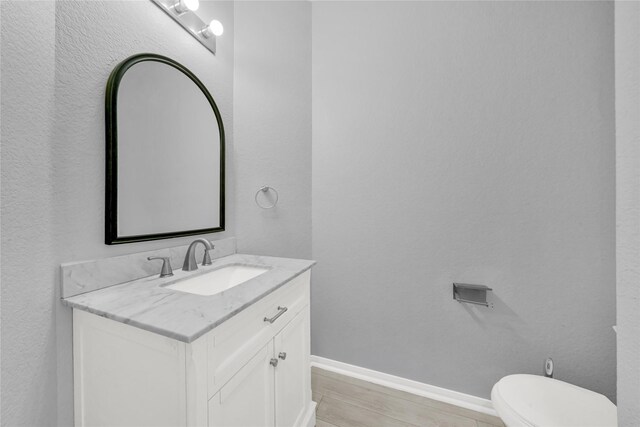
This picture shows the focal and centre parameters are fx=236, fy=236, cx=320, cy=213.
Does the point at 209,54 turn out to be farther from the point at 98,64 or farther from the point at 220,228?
the point at 220,228

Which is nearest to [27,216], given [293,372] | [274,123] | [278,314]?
[278,314]

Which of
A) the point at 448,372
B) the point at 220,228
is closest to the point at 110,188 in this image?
the point at 220,228

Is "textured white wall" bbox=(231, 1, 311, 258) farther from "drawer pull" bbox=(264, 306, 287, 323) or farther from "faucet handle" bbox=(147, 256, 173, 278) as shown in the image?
"drawer pull" bbox=(264, 306, 287, 323)

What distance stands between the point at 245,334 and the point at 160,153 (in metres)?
0.91

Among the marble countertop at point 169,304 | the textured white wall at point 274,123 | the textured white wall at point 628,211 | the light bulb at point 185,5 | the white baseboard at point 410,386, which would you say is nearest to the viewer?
the textured white wall at point 628,211

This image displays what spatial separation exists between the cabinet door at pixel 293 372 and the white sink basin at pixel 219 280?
0.33 meters

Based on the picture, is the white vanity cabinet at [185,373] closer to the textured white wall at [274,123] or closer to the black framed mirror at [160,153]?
the black framed mirror at [160,153]

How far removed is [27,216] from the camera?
2.35 ft

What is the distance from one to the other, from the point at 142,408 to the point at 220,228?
907 mm

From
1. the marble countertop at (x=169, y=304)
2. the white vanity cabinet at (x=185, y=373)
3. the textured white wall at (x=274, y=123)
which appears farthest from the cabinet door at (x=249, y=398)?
the textured white wall at (x=274, y=123)

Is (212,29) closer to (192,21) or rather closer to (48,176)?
(192,21)

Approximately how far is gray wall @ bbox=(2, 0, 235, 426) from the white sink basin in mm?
303

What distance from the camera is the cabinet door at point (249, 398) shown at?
27.6 inches

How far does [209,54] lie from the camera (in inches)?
54.9
